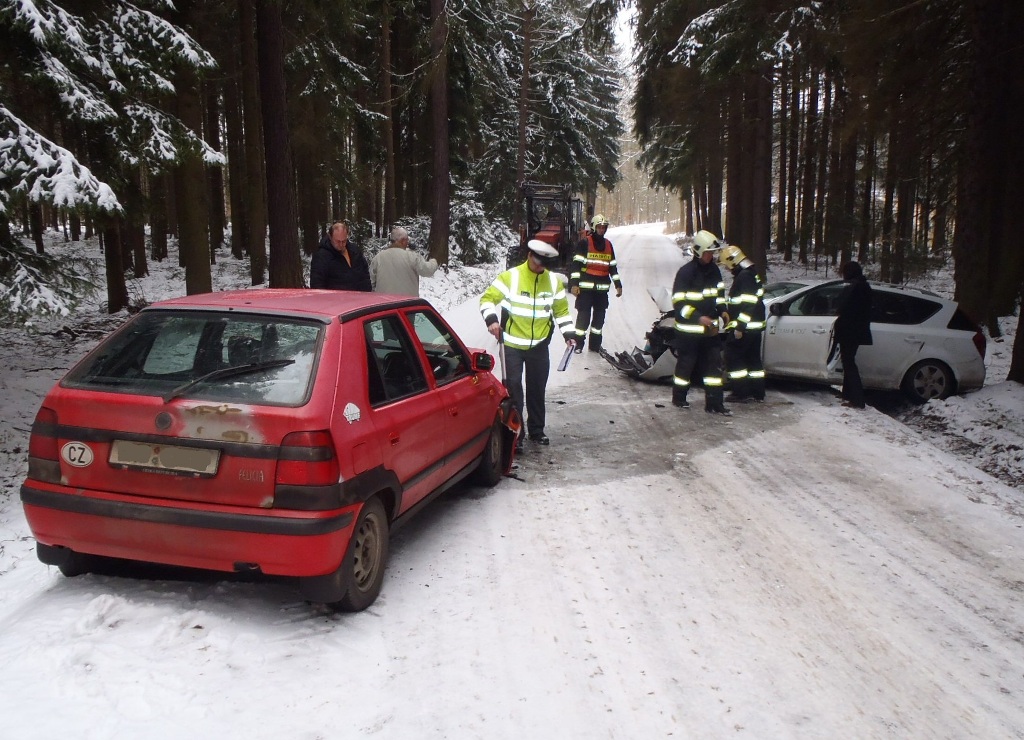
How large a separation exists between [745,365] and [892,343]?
2114 millimetres

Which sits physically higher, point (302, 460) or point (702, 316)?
point (702, 316)

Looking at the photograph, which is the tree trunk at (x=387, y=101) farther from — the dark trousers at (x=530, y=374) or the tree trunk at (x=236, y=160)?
the dark trousers at (x=530, y=374)

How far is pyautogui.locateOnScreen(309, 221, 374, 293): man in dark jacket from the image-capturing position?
8.77m

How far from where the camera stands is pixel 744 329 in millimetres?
9625

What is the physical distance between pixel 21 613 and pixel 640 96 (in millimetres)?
23970

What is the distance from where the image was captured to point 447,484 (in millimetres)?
5461

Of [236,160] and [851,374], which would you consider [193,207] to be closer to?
[851,374]

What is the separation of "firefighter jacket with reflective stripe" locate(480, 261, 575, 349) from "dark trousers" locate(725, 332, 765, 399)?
3.31 m

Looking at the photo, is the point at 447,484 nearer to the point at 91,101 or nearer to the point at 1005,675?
the point at 1005,675

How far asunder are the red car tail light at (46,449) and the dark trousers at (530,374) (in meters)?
4.17

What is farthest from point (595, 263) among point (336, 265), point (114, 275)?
point (114, 275)

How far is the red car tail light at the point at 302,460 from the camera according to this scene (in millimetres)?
Result: 3686

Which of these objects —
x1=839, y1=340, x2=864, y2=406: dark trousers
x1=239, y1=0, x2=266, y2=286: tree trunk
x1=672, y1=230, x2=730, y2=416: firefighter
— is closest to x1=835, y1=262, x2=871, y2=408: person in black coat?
x1=839, y1=340, x2=864, y2=406: dark trousers

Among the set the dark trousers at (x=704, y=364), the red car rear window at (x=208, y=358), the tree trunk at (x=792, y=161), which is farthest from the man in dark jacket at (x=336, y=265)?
the tree trunk at (x=792, y=161)
